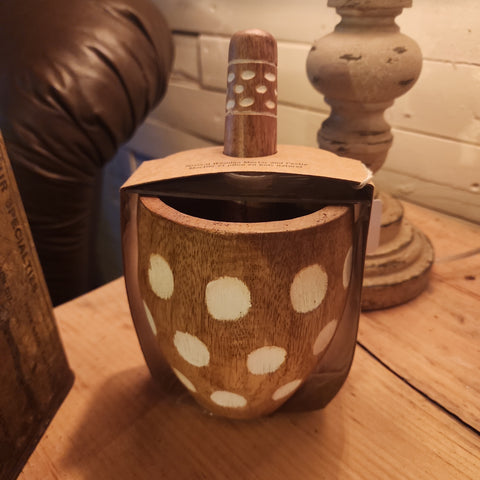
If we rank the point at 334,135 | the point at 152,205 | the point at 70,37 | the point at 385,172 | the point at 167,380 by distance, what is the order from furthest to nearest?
the point at 385,172, the point at 70,37, the point at 334,135, the point at 167,380, the point at 152,205

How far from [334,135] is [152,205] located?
1.02 ft

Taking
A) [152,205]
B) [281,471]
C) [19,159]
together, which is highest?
[152,205]

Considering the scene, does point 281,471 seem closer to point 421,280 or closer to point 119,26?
point 421,280

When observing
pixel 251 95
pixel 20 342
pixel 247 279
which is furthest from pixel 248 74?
pixel 20 342

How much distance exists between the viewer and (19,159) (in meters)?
0.65

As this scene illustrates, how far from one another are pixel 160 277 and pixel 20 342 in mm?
151

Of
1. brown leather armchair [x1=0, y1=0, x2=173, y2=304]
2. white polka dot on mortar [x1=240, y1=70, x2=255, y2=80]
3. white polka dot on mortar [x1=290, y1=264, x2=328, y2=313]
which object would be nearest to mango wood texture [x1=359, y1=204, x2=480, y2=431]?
white polka dot on mortar [x1=290, y1=264, x2=328, y2=313]

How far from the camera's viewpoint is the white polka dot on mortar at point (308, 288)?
0.31m

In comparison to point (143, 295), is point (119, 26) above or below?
above

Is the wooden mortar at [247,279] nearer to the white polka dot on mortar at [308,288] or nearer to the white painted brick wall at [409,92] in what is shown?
the white polka dot on mortar at [308,288]

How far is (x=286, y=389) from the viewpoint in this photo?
37cm

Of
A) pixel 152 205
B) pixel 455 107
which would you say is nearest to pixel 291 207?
pixel 152 205

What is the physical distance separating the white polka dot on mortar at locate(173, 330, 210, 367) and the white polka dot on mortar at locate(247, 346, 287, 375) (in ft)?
0.11

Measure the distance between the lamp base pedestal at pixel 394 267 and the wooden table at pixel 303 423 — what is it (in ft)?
0.09
